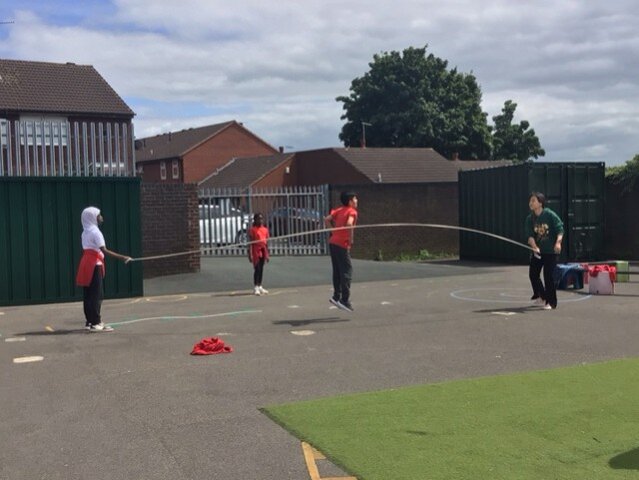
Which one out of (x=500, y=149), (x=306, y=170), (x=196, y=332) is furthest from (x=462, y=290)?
(x=500, y=149)

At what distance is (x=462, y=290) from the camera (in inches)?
580

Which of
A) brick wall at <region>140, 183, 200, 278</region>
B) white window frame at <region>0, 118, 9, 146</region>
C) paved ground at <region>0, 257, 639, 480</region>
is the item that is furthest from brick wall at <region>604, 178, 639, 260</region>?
white window frame at <region>0, 118, 9, 146</region>

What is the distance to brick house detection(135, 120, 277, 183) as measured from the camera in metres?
62.2

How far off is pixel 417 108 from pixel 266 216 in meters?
35.9

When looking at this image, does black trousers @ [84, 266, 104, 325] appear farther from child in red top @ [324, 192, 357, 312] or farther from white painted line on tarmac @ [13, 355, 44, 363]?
child in red top @ [324, 192, 357, 312]

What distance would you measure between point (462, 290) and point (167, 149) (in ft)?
179

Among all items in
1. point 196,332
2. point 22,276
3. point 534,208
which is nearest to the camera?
point 196,332

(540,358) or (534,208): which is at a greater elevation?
(534,208)

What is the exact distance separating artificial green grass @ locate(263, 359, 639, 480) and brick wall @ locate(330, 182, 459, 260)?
1913 centimetres

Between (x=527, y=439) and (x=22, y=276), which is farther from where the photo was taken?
(x=22, y=276)

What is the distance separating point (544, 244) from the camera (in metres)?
11.6

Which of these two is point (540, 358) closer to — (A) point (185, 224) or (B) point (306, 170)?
(A) point (185, 224)

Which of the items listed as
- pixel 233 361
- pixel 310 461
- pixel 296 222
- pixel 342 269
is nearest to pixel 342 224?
pixel 342 269

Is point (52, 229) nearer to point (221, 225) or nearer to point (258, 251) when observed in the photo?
point (258, 251)
